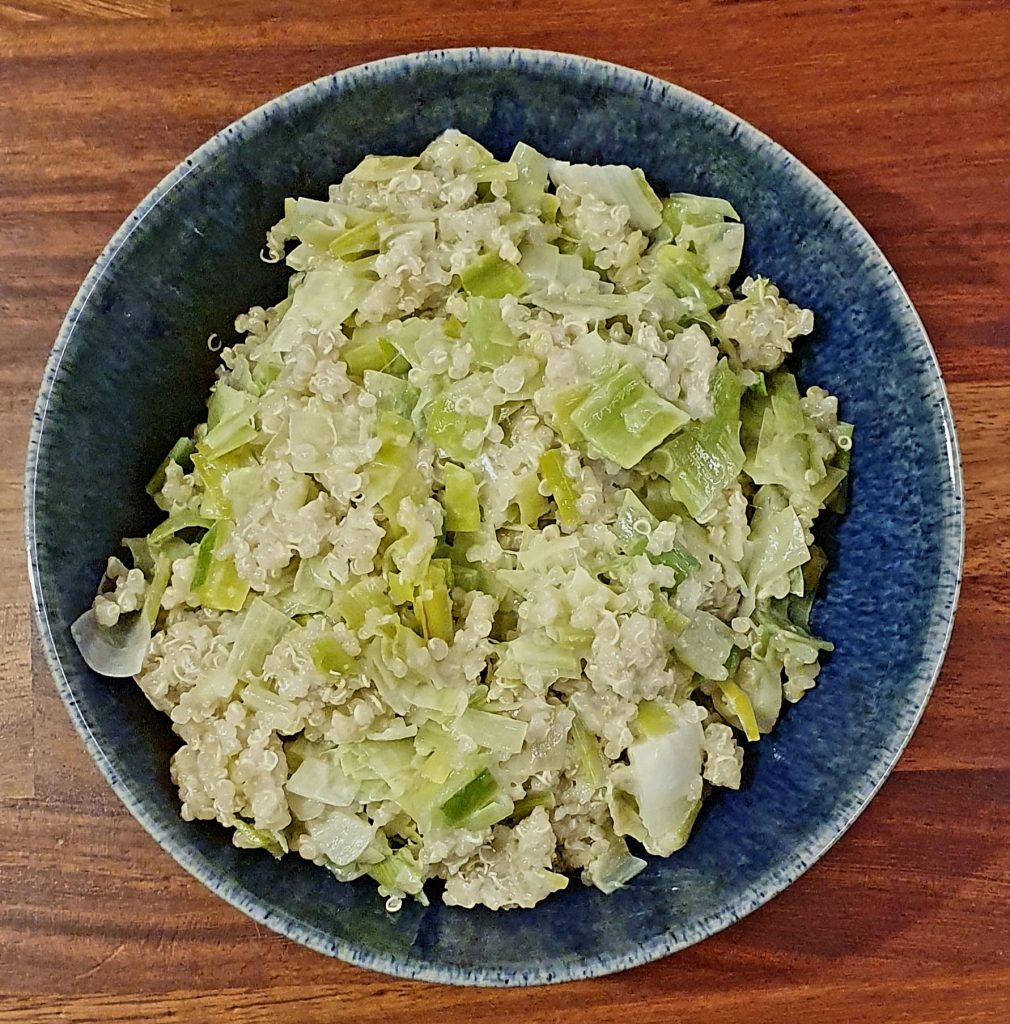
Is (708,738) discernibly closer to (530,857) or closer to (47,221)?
(530,857)

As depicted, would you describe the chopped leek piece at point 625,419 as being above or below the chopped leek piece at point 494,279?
below

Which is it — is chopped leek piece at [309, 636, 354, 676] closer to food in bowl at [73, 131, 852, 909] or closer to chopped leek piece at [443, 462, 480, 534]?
food in bowl at [73, 131, 852, 909]

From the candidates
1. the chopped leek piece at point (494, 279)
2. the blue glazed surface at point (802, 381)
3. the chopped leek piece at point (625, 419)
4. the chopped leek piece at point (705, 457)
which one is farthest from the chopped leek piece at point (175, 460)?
the chopped leek piece at point (705, 457)

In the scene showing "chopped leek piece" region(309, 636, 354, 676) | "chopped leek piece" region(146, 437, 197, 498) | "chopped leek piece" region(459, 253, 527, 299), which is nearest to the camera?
"chopped leek piece" region(309, 636, 354, 676)

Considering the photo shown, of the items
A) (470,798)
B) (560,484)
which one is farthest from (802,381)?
(470,798)

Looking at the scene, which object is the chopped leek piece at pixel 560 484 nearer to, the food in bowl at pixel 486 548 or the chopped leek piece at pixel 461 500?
the food in bowl at pixel 486 548

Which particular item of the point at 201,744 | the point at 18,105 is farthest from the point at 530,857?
the point at 18,105

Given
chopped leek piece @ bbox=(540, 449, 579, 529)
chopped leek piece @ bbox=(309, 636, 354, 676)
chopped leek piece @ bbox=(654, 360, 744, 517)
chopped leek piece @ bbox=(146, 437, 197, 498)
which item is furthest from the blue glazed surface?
chopped leek piece @ bbox=(540, 449, 579, 529)
